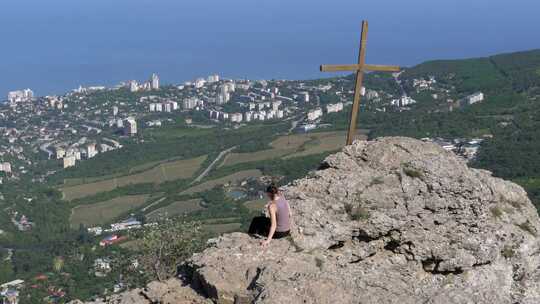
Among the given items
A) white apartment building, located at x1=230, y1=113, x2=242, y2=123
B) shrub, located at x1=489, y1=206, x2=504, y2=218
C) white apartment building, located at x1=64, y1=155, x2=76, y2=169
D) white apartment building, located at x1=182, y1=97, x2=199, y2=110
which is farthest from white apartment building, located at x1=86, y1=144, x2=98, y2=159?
shrub, located at x1=489, y1=206, x2=504, y2=218

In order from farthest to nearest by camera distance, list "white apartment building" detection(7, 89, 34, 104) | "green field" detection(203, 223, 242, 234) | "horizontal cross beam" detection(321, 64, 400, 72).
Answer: "white apartment building" detection(7, 89, 34, 104) < "green field" detection(203, 223, 242, 234) < "horizontal cross beam" detection(321, 64, 400, 72)

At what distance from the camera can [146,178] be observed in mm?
61500

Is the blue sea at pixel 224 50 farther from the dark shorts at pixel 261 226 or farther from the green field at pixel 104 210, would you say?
the dark shorts at pixel 261 226

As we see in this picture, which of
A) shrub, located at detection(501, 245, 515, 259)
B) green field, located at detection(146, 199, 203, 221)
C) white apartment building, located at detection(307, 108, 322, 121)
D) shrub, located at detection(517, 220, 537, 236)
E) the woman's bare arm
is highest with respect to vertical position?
the woman's bare arm

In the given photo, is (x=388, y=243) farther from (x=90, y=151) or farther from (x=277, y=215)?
(x=90, y=151)

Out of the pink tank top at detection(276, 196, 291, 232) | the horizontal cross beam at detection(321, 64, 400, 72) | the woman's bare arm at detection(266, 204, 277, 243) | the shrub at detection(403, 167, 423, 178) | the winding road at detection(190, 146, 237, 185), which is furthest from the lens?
the winding road at detection(190, 146, 237, 185)

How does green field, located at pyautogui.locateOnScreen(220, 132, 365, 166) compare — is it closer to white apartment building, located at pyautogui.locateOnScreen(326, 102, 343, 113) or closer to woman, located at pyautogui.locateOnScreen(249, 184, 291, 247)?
white apartment building, located at pyautogui.locateOnScreen(326, 102, 343, 113)

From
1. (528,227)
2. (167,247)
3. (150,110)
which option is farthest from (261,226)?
(150,110)

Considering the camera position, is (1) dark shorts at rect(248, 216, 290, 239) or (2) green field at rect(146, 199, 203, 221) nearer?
(1) dark shorts at rect(248, 216, 290, 239)

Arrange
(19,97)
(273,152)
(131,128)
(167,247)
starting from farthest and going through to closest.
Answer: (19,97) → (131,128) → (273,152) → (167,247)

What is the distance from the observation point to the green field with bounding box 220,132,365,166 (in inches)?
2394

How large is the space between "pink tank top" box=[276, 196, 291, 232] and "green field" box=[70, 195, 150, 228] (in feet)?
138

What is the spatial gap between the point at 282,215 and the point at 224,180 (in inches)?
1906

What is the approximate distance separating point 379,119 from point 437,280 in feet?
215
